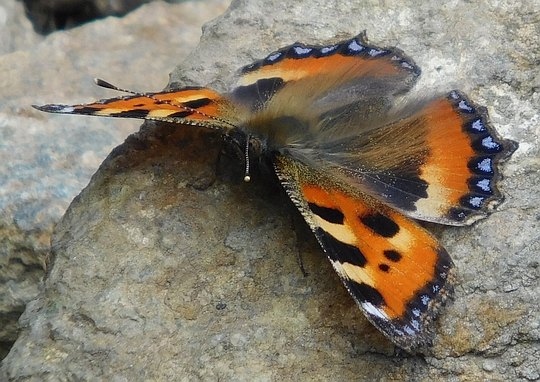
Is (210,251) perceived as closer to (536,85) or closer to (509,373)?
(509,373)

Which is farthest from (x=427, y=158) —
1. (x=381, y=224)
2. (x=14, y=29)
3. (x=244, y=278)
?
(x=14, y=29)

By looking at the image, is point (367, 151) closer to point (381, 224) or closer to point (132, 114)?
point (381, 224)

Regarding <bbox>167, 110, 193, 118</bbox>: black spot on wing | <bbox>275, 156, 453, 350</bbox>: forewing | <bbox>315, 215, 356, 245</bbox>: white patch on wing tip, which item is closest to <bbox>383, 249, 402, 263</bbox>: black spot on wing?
<bbox>275, 156, 453, 350</bbox>: forewing

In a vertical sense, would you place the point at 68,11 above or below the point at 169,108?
below

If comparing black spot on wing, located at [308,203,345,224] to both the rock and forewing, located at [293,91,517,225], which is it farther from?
the rock

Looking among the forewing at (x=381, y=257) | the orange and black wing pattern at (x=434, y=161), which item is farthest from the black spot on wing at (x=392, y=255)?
the orange and black wing pattern at (x=434, y=161)

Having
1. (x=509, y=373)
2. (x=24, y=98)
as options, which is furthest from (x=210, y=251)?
(x=24, y=98)
